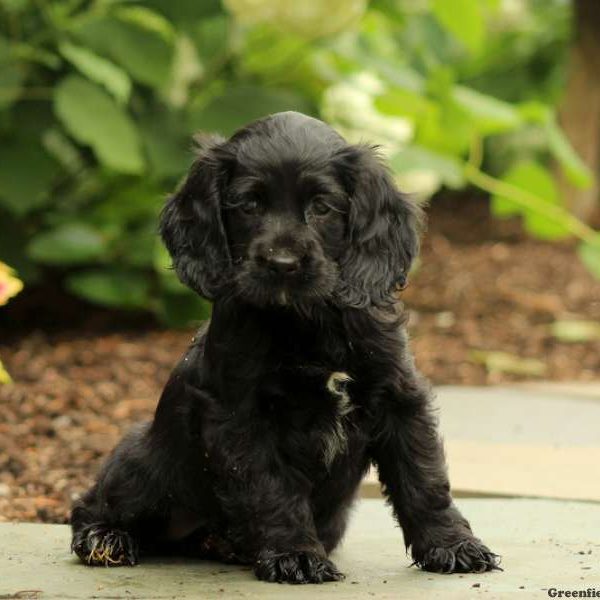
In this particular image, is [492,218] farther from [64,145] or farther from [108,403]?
[108,403]

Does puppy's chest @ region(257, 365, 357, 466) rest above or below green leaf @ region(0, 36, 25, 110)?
below

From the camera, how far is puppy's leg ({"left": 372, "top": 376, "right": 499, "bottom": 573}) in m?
3.11

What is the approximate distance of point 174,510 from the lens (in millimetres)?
3354

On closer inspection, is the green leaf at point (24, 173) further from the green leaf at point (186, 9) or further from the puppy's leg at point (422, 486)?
the puppy's leg at point (422, 486)

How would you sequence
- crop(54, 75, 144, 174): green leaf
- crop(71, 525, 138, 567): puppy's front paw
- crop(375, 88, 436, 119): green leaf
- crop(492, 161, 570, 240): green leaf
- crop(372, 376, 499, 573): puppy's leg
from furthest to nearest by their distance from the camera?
crop(492, 161, 570, 240): green leaf, crop(375, 88, 436, 119): green leaf, crop(54, 75, 144, 174): green leaf, crop(71, 525, 138, 567): puppy's front paw, crop(372, 376, 499, 573): puppy's leg

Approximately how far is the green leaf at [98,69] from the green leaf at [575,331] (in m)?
2.47

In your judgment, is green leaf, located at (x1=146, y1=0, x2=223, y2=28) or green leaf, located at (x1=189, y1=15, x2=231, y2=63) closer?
green leaf, located at (x1=146, y1=0, x2=223, y2=28)

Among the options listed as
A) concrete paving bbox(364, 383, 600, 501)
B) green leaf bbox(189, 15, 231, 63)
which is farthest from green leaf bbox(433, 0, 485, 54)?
concrete paving bbox(364, 383, 600, 501)

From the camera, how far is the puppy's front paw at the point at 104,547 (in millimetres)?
3238

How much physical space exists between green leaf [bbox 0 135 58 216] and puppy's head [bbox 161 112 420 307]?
239 centimetres

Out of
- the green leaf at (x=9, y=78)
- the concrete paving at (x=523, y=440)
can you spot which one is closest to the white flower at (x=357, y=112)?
the concrete paving at (x=523, y=440)

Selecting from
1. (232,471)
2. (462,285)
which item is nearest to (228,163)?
(232,471)

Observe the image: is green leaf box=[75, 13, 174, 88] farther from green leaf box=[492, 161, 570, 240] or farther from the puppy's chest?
the puppy's chest

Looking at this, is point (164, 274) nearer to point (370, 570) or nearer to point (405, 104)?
point (405, 104)
